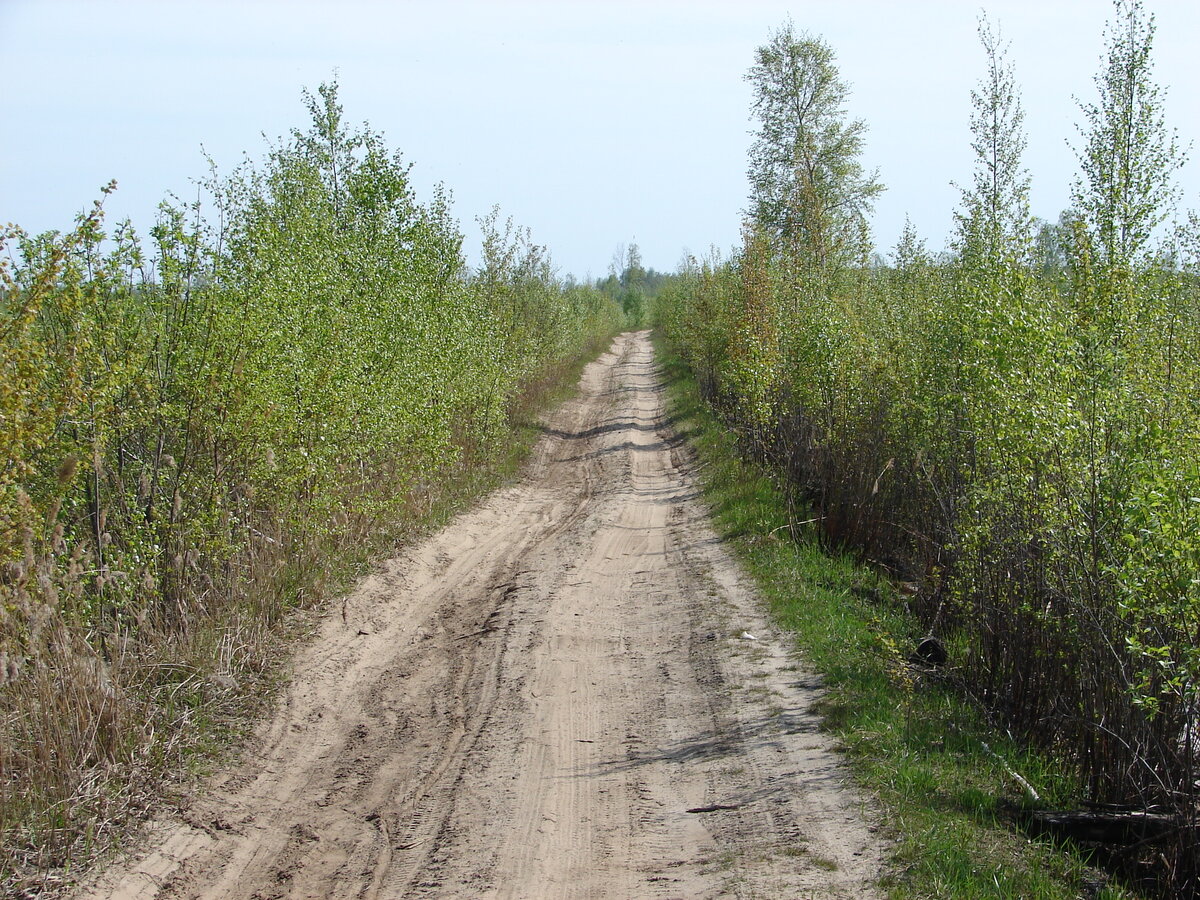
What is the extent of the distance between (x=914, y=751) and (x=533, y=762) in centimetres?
254

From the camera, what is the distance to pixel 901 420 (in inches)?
444

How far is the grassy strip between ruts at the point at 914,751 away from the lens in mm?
4875

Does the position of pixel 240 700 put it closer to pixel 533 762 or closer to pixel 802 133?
pixel 533 762

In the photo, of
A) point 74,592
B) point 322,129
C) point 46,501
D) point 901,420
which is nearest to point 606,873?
point 74,592

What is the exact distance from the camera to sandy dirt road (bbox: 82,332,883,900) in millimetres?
5051

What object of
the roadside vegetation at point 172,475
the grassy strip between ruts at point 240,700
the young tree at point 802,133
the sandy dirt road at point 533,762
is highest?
the young tree at point 802,133

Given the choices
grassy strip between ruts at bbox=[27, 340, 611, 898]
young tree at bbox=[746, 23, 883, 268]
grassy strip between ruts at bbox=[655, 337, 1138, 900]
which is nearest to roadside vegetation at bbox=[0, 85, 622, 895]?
grassy strip between ruts at bbox=[27, 340, 611, 898]

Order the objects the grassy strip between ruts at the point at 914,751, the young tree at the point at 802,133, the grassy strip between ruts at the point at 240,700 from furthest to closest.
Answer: the young tree at the point at 802,133 < the grassy strip between ruts at the point at 240,700 < the grassy strip between ruts at the point at 914,751

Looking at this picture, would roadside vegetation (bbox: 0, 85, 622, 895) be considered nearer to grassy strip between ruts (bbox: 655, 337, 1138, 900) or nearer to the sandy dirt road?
the sandy dirt road

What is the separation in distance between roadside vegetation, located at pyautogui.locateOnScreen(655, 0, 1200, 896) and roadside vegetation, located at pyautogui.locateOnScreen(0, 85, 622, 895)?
4.74 m

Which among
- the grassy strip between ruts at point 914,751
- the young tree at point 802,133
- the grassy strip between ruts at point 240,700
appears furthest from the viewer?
the young tree at point 802,133

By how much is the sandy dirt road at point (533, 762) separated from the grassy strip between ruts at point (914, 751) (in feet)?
0.80

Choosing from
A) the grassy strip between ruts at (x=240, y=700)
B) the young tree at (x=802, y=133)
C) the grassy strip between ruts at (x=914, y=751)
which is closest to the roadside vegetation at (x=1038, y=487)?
the grassy strip between ruts at (x=914, y=751)

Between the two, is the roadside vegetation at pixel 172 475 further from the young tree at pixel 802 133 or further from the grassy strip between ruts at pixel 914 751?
the young tree at pixel 802 133
